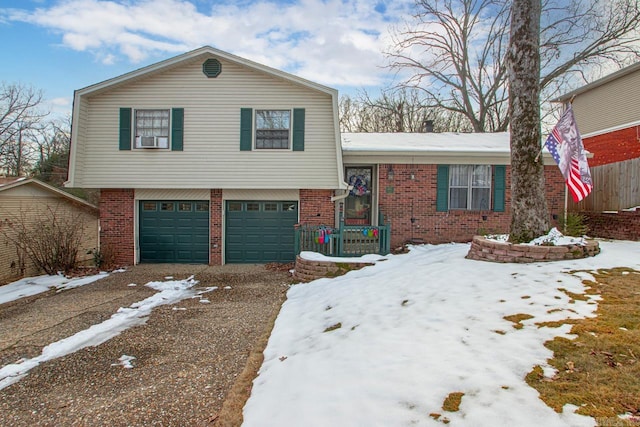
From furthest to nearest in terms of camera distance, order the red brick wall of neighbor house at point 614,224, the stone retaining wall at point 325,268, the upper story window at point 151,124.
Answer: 1. the upper story window at point 151,124
2. the red brick wall of neighbor house at point 614,224
3. the stone retaining wall at point 325,268

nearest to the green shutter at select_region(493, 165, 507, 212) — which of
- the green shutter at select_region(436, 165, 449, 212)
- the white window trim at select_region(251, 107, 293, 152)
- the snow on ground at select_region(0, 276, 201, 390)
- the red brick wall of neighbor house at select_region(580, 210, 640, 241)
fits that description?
the green shutter at select_region(436, 165, 449, 212)

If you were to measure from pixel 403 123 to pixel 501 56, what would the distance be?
7.15m

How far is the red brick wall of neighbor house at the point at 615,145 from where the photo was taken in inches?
526

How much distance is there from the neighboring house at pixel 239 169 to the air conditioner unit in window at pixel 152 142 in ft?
0.11

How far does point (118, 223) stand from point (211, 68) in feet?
18.3

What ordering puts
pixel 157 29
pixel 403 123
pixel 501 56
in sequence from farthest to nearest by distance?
pixel 403 123, pixel 501 56, pixel 157 29

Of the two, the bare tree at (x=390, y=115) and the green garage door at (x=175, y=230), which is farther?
the bare tree at (x=390, y=115)

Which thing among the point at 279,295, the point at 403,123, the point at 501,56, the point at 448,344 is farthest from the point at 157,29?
the point at 501,56

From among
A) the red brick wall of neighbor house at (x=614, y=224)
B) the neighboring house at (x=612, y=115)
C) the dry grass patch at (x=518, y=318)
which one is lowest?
the dry grass patch at (x=518, y=318)

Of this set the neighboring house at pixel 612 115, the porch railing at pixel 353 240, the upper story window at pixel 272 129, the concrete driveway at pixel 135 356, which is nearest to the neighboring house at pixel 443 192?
the porch railing at pixel 353 240

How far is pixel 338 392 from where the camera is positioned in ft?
9.86

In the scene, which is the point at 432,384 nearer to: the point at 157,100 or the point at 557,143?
the point at 557,143

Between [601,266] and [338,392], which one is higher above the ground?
[601,266]

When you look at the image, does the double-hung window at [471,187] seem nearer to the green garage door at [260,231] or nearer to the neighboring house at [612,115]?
the green garage door at [260,231]
